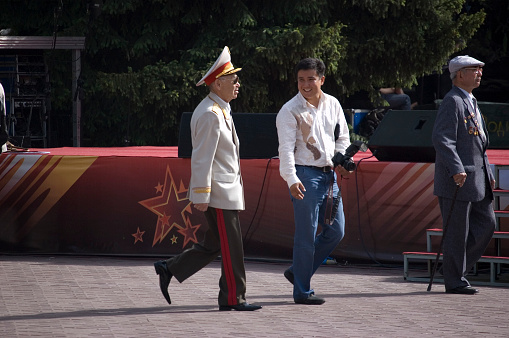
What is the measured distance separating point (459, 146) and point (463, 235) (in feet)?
2.38

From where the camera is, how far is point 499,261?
25.9 ft

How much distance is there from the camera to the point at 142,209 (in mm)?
9586

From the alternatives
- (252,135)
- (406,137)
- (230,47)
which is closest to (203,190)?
(252,135)

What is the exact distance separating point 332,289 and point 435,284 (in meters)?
1.02

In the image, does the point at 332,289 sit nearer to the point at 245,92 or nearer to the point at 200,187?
the point at 200,187

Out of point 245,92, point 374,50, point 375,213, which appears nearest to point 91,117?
point 245,92

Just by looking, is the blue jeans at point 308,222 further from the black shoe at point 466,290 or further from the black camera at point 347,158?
the black shoe at point 466,290

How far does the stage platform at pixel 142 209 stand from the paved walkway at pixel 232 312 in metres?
0.45

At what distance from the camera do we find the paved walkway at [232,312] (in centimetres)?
588

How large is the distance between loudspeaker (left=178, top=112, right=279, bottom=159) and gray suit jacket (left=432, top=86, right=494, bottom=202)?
93.0 inches

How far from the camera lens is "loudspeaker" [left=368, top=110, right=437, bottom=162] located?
8.78 metres

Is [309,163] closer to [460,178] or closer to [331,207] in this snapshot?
[331,207]

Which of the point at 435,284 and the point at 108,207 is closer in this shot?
the point at 435,284

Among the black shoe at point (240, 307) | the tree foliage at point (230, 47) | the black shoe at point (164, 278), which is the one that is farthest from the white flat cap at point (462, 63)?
the tree foliage at point (230, 47)
